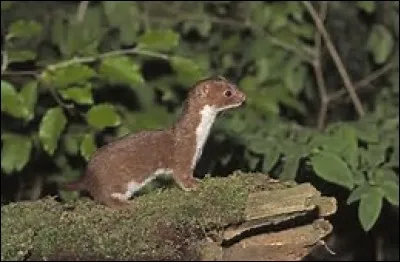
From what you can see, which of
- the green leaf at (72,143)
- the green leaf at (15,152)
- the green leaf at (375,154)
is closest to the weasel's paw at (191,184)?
the green leaf at (375,154)

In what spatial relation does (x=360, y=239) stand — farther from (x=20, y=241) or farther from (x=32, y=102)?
(x=20, y=241)

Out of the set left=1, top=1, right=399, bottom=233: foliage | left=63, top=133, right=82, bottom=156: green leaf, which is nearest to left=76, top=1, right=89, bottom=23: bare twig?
left=1, top=1, right=399, bottom=233: foliage

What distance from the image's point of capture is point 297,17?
3.03m

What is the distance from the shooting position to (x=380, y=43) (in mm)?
3096

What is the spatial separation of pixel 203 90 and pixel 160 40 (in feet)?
2.84

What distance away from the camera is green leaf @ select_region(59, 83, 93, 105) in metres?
2.22

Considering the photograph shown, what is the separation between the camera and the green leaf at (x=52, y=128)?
2.25 metres

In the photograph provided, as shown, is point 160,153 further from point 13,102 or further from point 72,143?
point 72,143

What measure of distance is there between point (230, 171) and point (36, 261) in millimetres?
424

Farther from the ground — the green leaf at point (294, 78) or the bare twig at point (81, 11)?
the bare twig at point (81, 11)

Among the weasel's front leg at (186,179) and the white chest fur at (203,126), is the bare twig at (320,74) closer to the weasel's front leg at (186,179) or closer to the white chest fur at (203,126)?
the white chest fur at (203,126)

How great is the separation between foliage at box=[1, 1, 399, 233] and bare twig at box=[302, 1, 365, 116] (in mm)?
44

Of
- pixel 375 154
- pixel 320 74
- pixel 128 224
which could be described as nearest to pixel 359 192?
pixel 375 154

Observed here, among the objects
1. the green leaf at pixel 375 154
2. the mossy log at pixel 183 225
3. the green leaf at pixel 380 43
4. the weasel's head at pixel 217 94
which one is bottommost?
the green leaf at pixel 380 43
